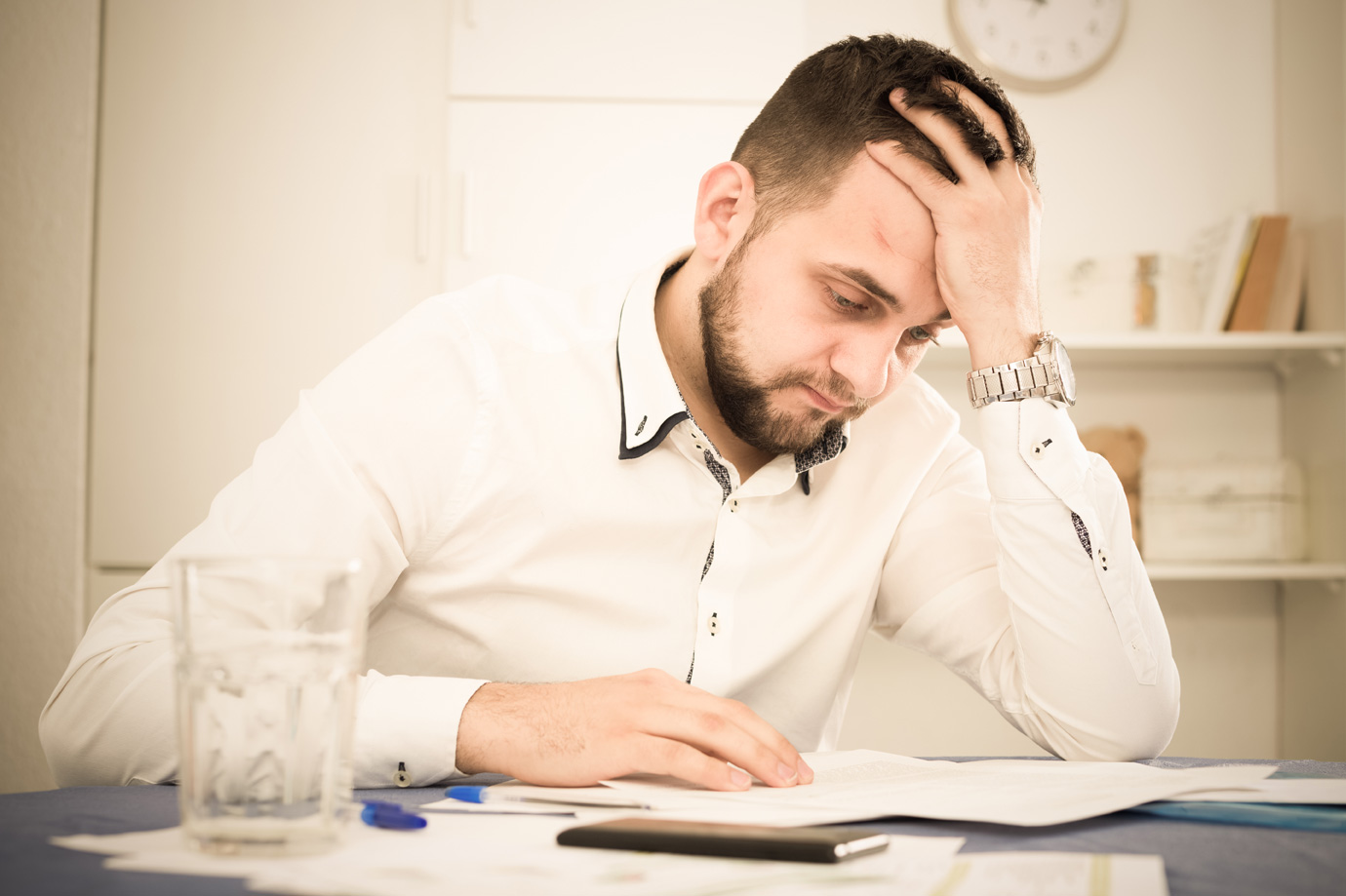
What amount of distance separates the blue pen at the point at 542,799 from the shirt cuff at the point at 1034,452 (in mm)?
570

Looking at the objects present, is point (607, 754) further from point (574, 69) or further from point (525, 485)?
point (574, 69)

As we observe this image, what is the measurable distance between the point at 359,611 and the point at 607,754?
28cm

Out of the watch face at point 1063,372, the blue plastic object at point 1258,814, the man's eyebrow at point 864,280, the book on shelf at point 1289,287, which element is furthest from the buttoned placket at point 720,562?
the book on shelf at point 1289,287

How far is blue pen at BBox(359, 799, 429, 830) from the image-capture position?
0.54 m

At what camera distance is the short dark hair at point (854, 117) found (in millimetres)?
1072

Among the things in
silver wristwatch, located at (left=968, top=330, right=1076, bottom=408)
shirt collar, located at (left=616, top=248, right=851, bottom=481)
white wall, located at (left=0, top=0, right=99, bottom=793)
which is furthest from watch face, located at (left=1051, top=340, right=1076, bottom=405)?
white wall, located at (left=0, top=0, right=99, bottom=793)

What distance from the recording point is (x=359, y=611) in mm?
514

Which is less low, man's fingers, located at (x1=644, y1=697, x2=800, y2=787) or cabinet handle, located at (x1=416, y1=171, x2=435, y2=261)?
cabinet handle, located at (x1=416, y1=171, x2=435, y2=261)

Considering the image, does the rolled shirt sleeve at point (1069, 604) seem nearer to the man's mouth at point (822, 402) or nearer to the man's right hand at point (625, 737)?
the man's mouth at point (822, 402)

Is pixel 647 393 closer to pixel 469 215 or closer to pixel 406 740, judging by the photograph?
pixel 406 740

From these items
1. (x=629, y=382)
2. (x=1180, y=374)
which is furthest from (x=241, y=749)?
(x=1180, y=374)

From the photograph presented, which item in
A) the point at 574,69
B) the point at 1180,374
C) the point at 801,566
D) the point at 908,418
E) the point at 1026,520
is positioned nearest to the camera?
the point at 1026,520

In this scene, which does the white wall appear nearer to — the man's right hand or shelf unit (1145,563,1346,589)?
the man's right hand

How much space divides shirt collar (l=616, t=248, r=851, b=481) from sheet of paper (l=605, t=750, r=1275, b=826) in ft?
1.34
